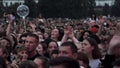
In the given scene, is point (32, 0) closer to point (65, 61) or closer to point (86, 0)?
point (86, 0)

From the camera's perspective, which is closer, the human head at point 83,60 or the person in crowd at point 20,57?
the human head at point 83,60

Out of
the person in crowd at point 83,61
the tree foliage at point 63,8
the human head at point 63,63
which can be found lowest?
the tree foliage at point 63,8

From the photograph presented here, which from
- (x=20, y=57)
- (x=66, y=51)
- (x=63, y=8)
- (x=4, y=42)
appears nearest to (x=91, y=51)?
(x=20, y=57)

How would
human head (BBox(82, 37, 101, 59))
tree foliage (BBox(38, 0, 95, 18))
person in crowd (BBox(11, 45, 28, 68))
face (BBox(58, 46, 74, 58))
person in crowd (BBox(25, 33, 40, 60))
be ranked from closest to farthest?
1. face (BBox(58, 46, 74, 58))
2. person in crowd (BBox(11, 45, 28, 68))
3. human head (BBox(82, 37, 101, 59))
4. person in crowd (BBox(25, 33, 40, 60))
5. tree foliage (BBox(38, 0, 95, 18))

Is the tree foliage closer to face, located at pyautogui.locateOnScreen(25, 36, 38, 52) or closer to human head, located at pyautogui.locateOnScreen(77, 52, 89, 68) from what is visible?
face, located at pyautogui.locateOnScreen(25, 36, 38, 52)

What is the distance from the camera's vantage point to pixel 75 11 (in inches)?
3238

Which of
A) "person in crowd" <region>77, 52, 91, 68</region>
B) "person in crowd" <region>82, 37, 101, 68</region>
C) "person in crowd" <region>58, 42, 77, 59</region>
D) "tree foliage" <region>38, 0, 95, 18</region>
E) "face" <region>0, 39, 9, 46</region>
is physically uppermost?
"person in crowd" <region>58, 42, 77, 59</region>

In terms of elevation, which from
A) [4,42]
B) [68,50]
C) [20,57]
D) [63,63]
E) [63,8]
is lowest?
[63,8]

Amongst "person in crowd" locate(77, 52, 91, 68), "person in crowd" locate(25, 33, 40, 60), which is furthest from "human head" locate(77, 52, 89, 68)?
"person in crowd" locate(25, 33, 40, 60)

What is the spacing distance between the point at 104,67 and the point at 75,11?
256ft

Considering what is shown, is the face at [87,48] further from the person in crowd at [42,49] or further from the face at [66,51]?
the face at [66,51]

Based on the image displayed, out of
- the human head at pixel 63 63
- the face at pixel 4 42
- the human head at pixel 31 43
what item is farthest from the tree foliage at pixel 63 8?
the human head at pixel 63 63

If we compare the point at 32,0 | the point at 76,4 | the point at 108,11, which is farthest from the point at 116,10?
the point at 32,0

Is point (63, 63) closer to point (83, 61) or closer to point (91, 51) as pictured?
point (83, 61)
